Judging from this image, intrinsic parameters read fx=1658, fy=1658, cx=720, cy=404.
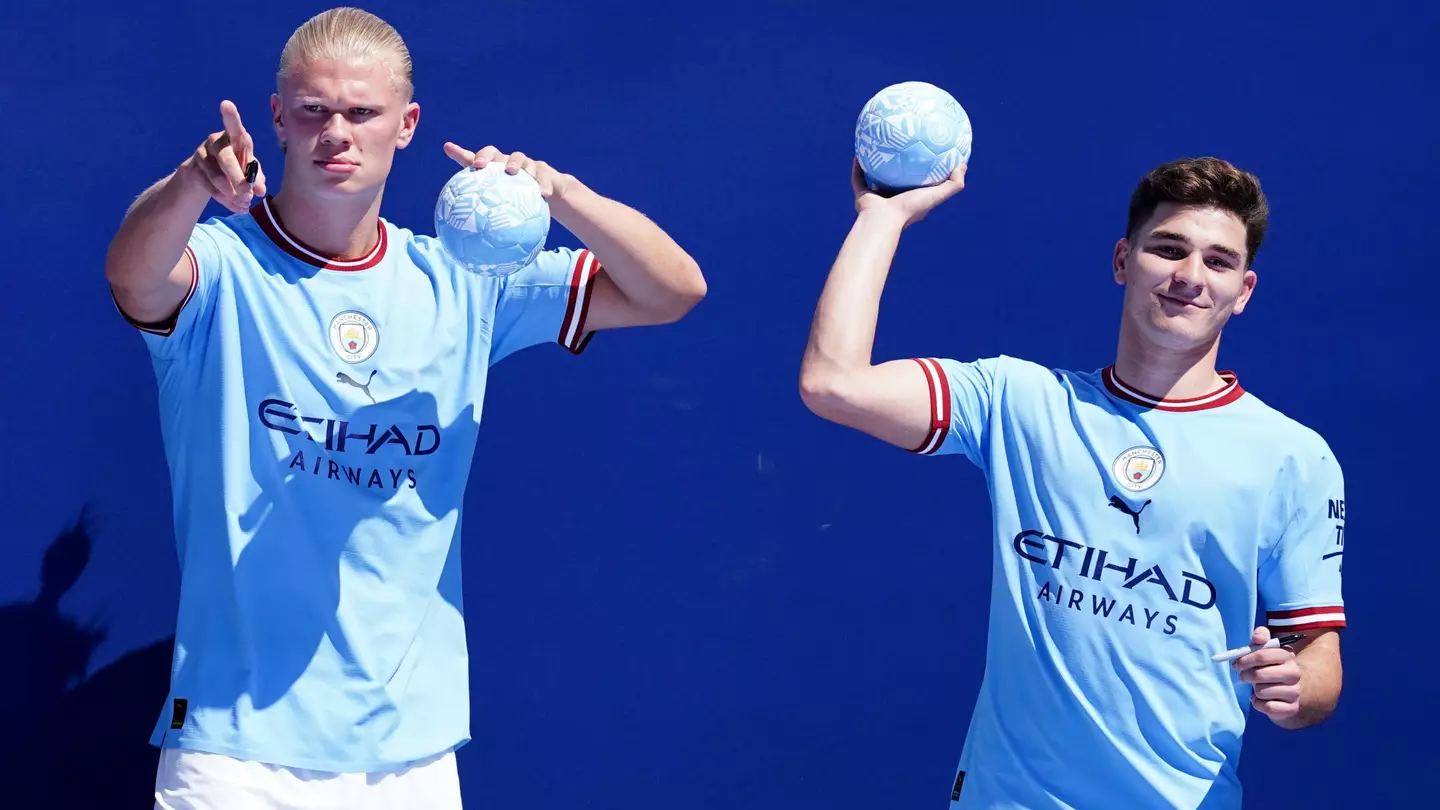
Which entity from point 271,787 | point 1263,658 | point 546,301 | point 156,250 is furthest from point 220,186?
point 1263,658

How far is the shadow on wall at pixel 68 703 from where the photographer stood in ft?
11.5

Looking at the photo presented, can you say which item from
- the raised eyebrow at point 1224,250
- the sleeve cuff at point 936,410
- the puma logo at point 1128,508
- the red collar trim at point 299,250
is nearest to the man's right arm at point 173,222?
the red collar trim at point 299,250

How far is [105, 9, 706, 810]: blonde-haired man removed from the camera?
9.24ft

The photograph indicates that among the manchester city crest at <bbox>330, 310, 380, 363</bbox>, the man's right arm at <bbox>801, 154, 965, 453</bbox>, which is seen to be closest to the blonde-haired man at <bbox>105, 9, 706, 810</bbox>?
the manchester city crest at <bbox>330, 310, 380, 363</bbox>

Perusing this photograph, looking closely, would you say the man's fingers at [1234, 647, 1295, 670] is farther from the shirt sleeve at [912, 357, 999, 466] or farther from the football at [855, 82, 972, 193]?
the football at [855, 82, 972, 193]

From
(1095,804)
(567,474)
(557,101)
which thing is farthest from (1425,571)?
(557,101)

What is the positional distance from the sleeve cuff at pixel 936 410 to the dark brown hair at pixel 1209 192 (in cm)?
47

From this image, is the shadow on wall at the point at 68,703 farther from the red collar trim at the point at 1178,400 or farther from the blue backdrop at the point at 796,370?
the red collar trim at the point at 1178,400

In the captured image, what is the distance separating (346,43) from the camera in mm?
2875

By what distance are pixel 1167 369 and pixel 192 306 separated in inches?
65.9

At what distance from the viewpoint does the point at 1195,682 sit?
2.72 meters

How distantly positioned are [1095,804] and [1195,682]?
0.85 feet

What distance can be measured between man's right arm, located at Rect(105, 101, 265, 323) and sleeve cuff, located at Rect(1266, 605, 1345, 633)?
70.7 inches

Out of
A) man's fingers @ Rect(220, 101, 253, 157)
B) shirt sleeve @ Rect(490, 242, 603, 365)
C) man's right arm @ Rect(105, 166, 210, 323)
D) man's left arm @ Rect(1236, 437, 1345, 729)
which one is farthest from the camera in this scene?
shirt sleeve @ Rect(490, 242, 603, 365)
